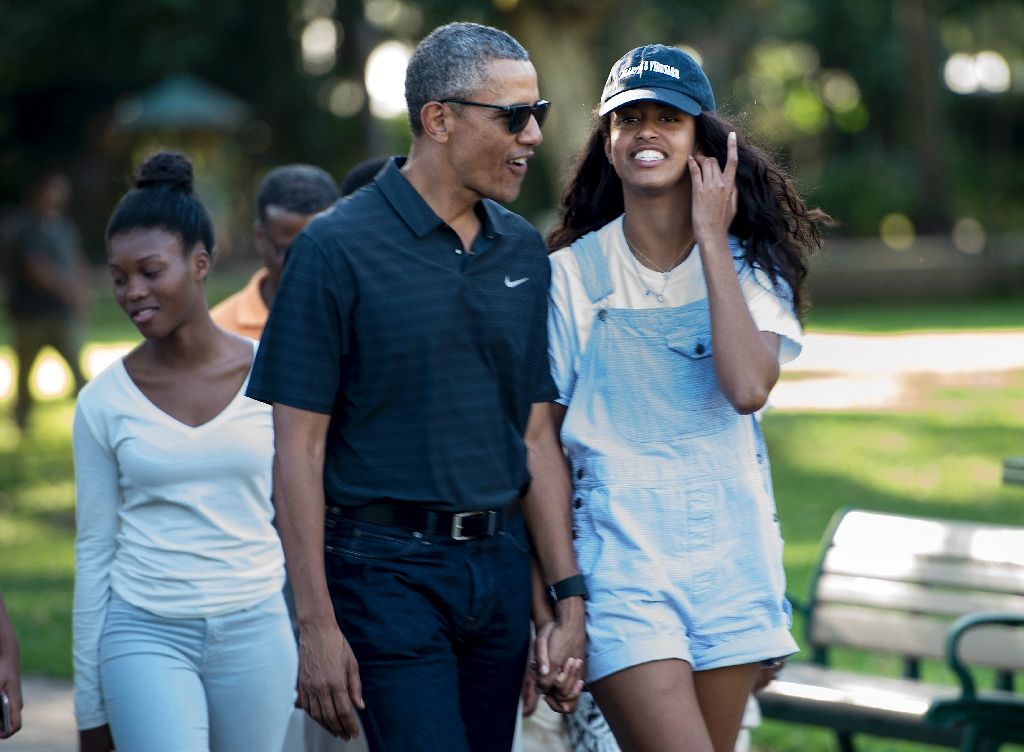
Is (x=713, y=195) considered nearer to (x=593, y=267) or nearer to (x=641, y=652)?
(x=593, y=267)

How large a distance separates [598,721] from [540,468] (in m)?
0.80

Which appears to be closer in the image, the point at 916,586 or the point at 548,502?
the point at 548,502

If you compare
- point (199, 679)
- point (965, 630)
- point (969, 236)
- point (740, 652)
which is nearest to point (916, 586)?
point (965, 630)

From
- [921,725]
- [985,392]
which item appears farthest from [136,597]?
[985,392]

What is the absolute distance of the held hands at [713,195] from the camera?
3734 mm

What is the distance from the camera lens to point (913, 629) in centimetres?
638

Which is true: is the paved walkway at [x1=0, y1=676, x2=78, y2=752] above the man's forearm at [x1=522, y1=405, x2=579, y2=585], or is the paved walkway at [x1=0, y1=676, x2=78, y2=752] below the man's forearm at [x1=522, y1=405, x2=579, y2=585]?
below

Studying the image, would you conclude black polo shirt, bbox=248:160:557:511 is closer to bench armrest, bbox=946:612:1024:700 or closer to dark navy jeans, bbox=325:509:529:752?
dark navy jeans, bbox=325:509:529:752

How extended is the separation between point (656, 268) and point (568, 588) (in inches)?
30.2

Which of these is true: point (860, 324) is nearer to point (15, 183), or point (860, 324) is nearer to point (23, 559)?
point (23, 559)

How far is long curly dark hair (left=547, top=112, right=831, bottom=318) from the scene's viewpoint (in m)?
3.91

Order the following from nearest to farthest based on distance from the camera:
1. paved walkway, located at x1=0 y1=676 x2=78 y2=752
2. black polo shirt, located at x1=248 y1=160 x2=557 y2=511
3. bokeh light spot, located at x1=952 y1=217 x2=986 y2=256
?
black polo shirt, located at x1=248 y1=160 x2=557 y2=511 < paved walkway, located at x1=0 y1=676 x2=78 y2=752 < bokeh light spot, located at x1=952 y1=217 x2=986 y2=256

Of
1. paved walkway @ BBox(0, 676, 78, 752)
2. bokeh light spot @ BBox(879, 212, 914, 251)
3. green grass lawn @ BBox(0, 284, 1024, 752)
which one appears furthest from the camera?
bokeh light spot @ BBox(879, 212, 914, 251)

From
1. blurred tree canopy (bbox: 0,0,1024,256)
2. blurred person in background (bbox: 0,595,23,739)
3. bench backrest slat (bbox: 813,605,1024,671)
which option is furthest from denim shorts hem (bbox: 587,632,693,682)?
blurred tree canopy (bbox: 0,0,1024,256)
